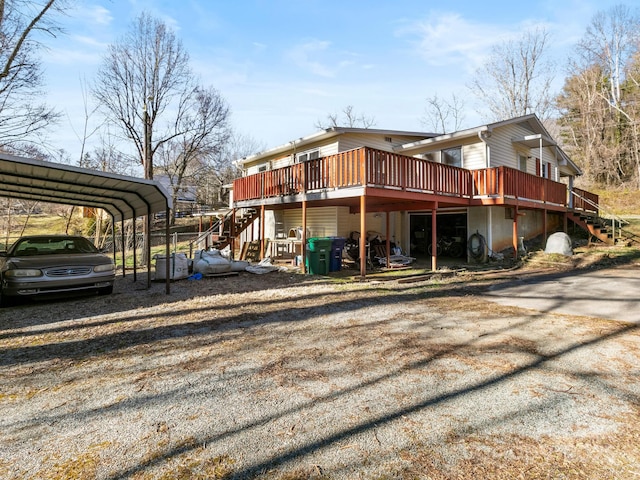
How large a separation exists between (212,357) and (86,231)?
27310 millimetres

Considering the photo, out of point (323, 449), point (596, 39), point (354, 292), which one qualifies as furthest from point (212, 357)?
point (596, 39)

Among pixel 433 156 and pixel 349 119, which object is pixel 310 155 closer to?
pixel 433 156

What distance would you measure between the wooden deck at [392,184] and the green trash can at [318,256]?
1.36 metres

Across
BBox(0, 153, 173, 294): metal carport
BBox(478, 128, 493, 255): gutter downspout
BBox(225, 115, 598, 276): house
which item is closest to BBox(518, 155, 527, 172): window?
BBox(225, 115, 598, 276): house

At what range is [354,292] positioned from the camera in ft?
25.8

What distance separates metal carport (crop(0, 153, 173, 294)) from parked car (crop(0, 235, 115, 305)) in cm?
113

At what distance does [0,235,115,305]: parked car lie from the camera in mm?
6277

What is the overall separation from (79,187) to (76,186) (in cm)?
10

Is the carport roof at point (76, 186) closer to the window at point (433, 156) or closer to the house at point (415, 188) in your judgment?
the house at point (415, 188)

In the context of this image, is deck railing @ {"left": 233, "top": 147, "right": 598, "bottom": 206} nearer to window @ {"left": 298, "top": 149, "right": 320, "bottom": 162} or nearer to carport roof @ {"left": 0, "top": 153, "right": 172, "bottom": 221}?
window @ {"left": 298, "top": 149, "right": 320, "bottom": 162}

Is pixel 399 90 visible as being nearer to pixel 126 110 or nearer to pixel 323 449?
pixel 126 110

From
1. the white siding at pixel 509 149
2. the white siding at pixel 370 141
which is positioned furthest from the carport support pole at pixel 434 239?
the white siding at pixel 370 141

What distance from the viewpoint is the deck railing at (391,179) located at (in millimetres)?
9664

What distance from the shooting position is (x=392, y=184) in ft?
32.9
